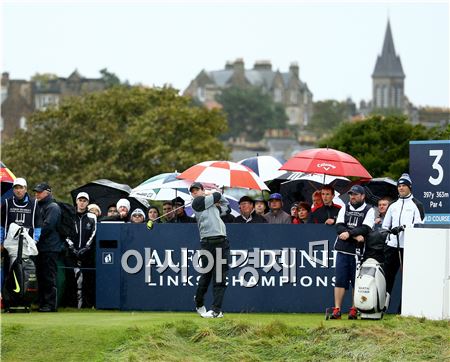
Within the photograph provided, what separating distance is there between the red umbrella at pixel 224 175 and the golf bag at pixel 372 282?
9.24ft

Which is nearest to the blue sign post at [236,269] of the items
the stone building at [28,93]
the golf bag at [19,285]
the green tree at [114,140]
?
the golf bag at [19,285]

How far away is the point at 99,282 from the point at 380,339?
214 inches

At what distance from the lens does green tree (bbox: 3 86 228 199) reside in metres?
72.8

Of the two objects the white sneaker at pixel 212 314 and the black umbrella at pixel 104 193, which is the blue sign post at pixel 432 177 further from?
the black umbrella at pixel 104 193

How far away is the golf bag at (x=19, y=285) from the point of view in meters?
20.3

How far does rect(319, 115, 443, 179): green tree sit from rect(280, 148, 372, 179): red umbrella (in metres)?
27.1

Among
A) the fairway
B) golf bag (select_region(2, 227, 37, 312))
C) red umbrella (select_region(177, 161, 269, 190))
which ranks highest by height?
red umbrella (select_region(177, 161, 269, 190))

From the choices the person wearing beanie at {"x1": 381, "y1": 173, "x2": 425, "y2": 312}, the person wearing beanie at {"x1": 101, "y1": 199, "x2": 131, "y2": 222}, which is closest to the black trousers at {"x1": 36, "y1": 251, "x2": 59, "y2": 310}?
the person wearing beanie at {"x1": 101, "y1": 199, "x2": 131, "y2": 222}

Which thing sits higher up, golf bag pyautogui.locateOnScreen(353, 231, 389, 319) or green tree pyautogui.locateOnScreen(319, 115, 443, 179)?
green tree pyautogui.locateOnScreen(319, 115, 443, 179)

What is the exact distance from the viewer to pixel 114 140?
73.9 meters

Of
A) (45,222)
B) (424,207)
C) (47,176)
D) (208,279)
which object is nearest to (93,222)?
(45,222)

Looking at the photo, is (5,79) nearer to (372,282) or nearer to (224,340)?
(372,282)

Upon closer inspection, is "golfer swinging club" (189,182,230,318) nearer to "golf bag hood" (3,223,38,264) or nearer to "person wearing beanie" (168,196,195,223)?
"person wearing beanie" (168,196,195,223)

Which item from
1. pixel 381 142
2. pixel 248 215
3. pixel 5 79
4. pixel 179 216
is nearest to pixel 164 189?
pixel 179 216
